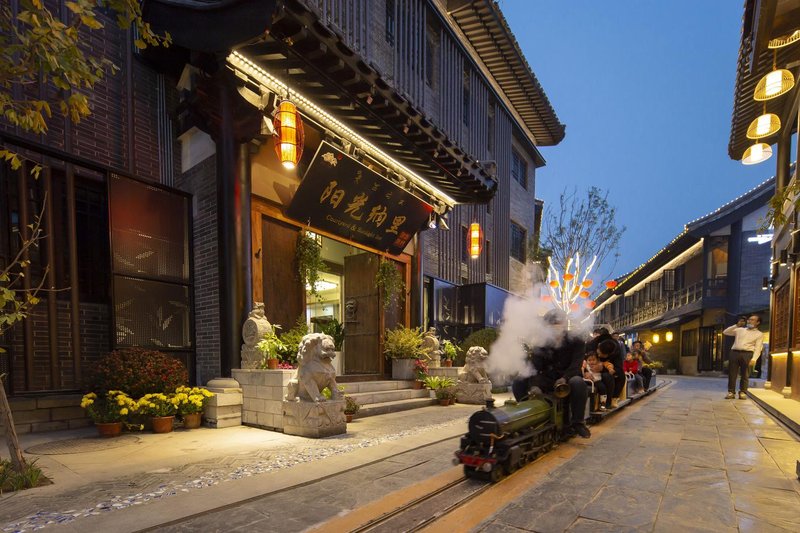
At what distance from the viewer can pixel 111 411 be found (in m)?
5.88

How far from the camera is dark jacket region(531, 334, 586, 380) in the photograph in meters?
5.66

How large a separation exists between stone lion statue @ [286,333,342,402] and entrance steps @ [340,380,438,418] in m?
1.57

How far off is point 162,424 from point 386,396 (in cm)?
423

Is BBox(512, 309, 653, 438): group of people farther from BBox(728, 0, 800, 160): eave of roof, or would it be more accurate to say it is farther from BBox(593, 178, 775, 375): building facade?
BBox(593, 178, 775, 375): building facade

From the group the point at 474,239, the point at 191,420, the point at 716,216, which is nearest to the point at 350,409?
the point at 191,420

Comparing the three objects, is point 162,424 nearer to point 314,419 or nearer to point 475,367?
point 314,419

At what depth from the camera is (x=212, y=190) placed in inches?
306

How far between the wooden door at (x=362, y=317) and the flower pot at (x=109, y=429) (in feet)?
18.1

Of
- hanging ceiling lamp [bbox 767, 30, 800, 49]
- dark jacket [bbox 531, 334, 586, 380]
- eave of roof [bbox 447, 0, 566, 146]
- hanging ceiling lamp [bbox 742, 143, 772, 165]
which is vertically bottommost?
dark jacket [bbox 531, 334, 586, 380]

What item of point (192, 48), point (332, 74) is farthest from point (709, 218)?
point (192, 48)

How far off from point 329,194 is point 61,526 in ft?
21.6

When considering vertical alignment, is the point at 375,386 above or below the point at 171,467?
→ below

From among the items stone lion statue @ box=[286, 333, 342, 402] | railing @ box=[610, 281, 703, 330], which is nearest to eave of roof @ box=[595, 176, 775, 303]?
railing @ box=[610, 281, 703, 330]

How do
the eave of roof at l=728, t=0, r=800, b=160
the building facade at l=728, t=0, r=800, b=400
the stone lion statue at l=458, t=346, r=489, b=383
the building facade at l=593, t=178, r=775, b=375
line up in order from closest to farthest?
the eave of roof at l=728, t=0, r=800, b=160
the building facade at l=728, t=0, r=800, b=400
the stone lion statue at l=458, t=346, r=489, b=383
the building facade at l=593, t=178, r=775, b=375
